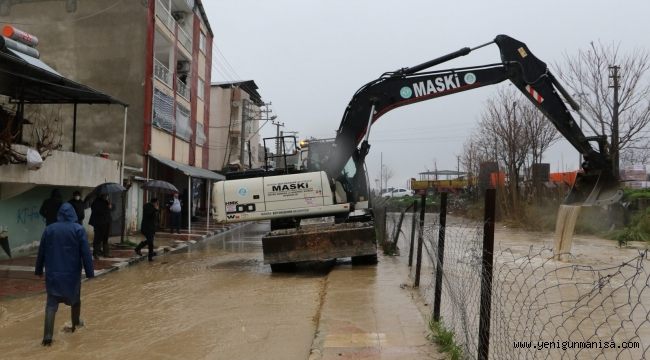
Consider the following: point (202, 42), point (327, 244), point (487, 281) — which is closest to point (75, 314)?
point (487, 281)

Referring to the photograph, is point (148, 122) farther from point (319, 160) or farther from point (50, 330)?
point (50, 330)

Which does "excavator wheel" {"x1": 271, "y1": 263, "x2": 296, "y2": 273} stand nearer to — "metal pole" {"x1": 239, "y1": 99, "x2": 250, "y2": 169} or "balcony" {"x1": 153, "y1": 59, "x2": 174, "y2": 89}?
"balcony" {"x1": 153, "y1": 59, "x2": 174, "y2": 89}

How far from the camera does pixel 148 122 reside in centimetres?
2247

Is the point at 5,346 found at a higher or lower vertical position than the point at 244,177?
lower

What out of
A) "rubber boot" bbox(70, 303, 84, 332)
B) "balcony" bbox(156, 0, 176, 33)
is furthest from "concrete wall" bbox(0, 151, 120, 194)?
"balcony" bbox(156, 0, 176, 33)

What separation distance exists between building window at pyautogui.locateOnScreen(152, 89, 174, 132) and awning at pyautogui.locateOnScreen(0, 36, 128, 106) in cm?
857

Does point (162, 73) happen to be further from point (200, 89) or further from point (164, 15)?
point (200, 89)

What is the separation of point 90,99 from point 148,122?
7550 millimetres

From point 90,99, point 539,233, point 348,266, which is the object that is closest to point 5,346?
point 348,266

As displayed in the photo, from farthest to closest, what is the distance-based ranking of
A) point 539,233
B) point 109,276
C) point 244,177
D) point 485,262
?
point 539,233, point 244,177, point 109,276, point 485,262

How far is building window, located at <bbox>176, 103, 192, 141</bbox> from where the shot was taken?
1068 inches

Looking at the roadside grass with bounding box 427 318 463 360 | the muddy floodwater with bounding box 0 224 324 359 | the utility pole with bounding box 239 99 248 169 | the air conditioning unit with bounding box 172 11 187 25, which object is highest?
the air conditioning unit with bounding box 172 11 187 25

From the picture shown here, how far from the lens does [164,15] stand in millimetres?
24984

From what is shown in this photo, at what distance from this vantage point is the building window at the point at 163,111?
23438mm
